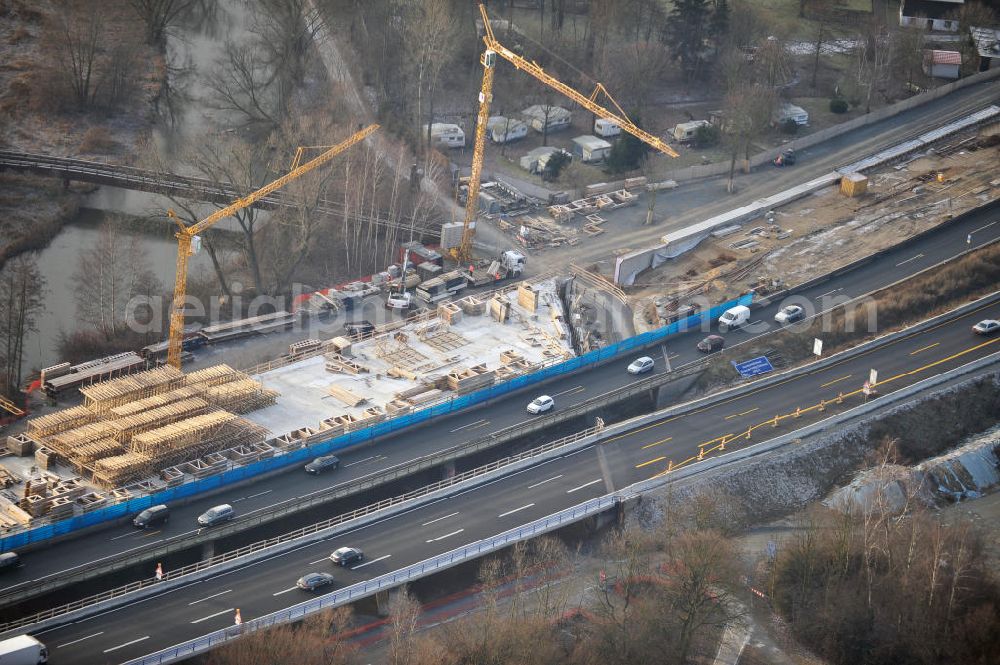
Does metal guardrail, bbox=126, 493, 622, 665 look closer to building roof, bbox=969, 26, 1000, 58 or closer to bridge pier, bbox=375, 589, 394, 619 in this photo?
bridge pier, bbox=375, 589, 394, 619

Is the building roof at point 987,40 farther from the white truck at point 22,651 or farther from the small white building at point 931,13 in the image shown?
the white truck at point 22,651

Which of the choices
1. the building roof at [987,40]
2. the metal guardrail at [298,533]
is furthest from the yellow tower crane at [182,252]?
the building roof at [987,40]

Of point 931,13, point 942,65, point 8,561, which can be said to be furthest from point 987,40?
point 8,561

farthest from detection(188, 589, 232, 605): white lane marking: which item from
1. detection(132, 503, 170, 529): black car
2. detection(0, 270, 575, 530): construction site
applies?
detection(0, 270, 575, 530): construction site

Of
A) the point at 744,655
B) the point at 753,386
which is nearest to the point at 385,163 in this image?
the point at 753,386

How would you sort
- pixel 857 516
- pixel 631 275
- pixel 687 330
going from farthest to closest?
pixel 631 275 < pixel 687 330 < pixel 857 516

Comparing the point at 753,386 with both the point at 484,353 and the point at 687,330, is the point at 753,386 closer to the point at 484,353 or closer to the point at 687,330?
the point at 687,330

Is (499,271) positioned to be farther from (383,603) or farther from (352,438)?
(383,603)
